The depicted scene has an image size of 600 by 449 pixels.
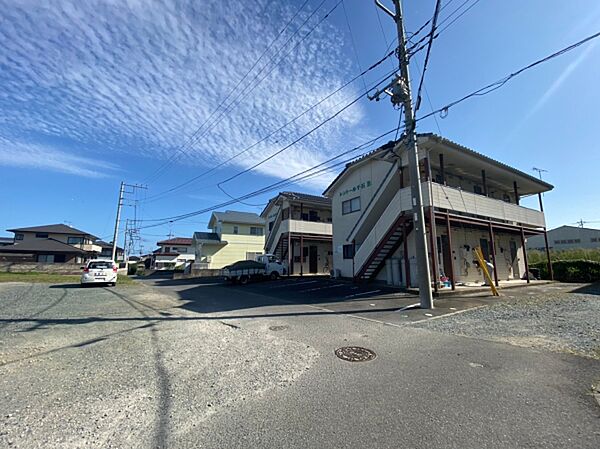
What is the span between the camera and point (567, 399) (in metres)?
3.08

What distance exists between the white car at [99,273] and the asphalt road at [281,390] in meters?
10.2

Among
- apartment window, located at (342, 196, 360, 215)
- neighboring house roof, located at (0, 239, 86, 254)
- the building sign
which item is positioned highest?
the building sign

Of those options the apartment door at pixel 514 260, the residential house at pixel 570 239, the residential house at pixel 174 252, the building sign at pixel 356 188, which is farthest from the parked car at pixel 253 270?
the residential house at pixel 570 239

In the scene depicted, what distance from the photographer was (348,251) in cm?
1709

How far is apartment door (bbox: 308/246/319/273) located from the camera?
23.9m

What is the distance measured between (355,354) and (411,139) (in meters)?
7.27

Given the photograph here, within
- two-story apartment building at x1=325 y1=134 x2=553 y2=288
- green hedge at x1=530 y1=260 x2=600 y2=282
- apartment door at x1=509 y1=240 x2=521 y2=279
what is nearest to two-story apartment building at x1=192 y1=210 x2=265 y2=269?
two-story apartment building at x1=325 y1=134 x2=553 y2=288

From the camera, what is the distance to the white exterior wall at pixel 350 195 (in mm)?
16531

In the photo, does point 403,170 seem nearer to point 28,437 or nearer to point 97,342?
point 97,342

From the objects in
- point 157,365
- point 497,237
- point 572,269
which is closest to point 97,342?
point 157,365

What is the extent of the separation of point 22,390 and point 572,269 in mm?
25651

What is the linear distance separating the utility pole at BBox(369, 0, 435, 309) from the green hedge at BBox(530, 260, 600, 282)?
1618 centimetres

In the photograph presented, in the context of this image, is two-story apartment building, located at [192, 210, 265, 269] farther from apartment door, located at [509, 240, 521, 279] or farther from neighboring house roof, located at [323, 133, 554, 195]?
apartment door, located at [509, 240, 521, 279]

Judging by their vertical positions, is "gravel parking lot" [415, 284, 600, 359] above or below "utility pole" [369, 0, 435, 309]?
below
